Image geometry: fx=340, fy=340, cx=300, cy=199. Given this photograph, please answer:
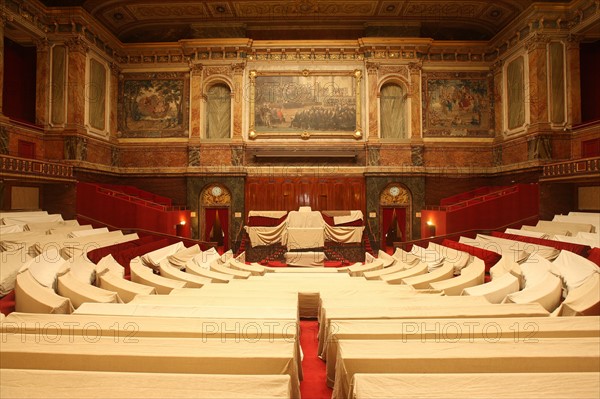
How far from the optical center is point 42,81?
13.3 metres

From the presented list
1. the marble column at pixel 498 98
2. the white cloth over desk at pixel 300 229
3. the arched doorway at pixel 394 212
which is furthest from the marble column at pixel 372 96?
the marble column at pixel 498 98

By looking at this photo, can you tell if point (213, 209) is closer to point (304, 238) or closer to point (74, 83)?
point (304, 238)

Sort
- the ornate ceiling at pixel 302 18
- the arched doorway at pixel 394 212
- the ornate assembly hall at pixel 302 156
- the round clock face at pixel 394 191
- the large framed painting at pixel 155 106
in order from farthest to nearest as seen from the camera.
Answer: the large framed painting at pixel 155 106, the round clock face at pixel 394 191, the arched doorway at pixel 394 212, the ornate ceiling at pixel 302 18, the ornate assembly hall at pixel 302 156

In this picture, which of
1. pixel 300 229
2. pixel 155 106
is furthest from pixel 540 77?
pixel 155 106

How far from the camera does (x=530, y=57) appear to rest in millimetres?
13219

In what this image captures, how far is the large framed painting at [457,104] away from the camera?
616 inches

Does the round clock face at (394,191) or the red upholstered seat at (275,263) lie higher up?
the round clock face at (394,191)

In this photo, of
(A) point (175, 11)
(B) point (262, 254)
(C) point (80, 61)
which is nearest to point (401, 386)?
(B) point (262, 254)

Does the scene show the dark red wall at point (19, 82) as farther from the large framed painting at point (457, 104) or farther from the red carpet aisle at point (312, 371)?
the large framed painting at point (457, 104)

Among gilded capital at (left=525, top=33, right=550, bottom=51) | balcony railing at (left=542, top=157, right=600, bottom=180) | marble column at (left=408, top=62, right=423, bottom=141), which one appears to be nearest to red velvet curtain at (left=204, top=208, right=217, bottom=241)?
marble column at (left=408, top=62, right=423, bottom=141)

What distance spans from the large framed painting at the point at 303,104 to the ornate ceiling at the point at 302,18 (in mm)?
2236

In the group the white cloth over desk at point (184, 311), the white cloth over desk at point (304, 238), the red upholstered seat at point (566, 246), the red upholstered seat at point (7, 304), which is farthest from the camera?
the white cloth over desk at point (304, 238)

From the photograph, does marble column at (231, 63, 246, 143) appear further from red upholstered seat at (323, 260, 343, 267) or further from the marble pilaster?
the marble pilaster

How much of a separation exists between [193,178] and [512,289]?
13396mm
